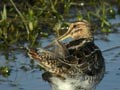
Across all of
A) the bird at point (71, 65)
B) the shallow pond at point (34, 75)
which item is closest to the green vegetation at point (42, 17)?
the shallow pond at point (34, 75)

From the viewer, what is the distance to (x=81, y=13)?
9.90m

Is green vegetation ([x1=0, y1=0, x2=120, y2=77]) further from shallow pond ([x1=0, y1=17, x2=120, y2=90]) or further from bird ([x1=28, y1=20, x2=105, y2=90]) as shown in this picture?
bird ([x1=28, y1=20, x2=105, y2=90])

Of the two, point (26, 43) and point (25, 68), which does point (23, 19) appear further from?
point (25, 68)

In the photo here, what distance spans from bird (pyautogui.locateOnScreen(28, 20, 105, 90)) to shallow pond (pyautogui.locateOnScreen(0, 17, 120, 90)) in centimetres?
48

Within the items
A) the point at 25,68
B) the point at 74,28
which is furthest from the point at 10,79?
the point at 74,28

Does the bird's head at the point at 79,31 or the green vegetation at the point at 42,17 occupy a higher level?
the bird's head at the point at 79,31

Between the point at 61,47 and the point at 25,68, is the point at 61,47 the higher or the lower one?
the higher one

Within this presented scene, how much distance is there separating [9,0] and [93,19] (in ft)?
4.15

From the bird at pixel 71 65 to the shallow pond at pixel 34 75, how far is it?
1.57 feet

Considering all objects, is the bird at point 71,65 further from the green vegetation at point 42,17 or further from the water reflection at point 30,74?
the green vegetation at point 42,17

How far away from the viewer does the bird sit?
6.40 metres

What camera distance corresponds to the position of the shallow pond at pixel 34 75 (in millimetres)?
7422

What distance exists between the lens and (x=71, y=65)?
655cm

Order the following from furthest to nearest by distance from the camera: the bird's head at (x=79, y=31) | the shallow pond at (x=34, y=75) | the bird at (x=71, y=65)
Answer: the bird's head at (x=79, y=31) < the shallow pond at (x=34, y=75) < the bird at (x=71, y=65)
